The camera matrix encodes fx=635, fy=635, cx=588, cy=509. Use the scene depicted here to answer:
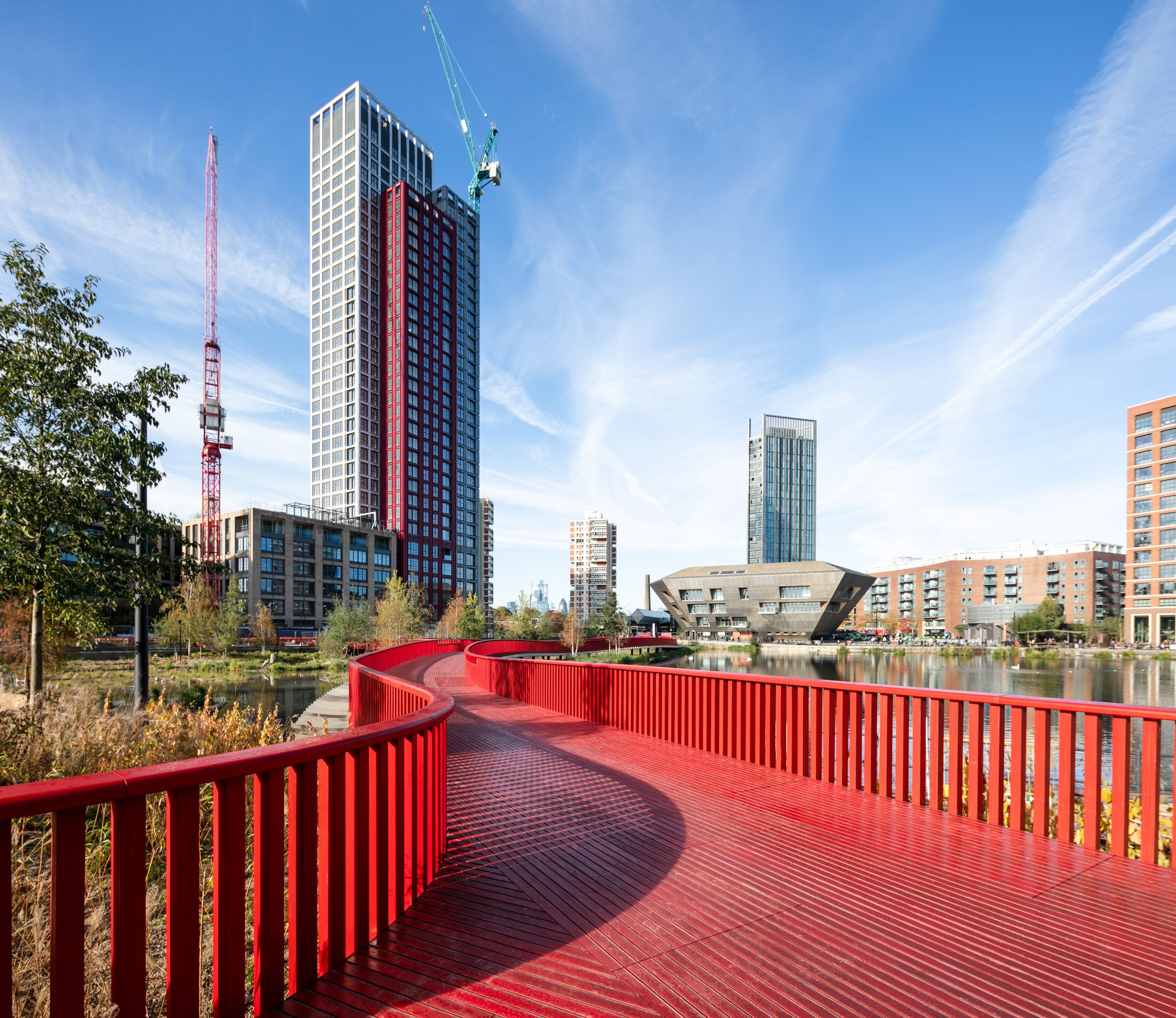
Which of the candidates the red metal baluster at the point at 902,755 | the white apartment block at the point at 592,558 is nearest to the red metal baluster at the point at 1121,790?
the red metal baluster at the point at 902,755

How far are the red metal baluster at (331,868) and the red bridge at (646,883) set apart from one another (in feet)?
0.04

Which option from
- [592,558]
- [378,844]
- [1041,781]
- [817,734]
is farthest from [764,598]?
[592,558]

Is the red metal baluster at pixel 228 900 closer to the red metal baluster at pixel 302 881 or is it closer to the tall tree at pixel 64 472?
the red metal baluster at pixel 302 881

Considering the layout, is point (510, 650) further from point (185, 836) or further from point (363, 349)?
point (363, 349)

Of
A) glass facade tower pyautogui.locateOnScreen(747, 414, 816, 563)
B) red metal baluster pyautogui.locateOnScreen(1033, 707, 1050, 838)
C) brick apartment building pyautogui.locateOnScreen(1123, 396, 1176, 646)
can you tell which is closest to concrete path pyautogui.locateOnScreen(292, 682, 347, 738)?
red metal baluster pyautogui.locateOnScreen(1033, 707, 1050, 838)

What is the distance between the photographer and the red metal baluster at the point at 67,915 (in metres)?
1.76

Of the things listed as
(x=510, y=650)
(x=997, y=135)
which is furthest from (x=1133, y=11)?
(x=510, y=650)

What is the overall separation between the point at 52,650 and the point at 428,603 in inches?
2672

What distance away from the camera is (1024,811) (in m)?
4.68

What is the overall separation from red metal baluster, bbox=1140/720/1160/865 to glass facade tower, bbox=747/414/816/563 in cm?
17369

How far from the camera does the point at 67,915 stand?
1.81 m

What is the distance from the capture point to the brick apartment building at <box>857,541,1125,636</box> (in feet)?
366

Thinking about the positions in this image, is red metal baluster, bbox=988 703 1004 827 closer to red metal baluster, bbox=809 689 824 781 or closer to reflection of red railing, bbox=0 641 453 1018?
red metal baluster, bbox=809 689 824 781

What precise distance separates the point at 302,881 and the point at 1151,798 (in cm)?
490
